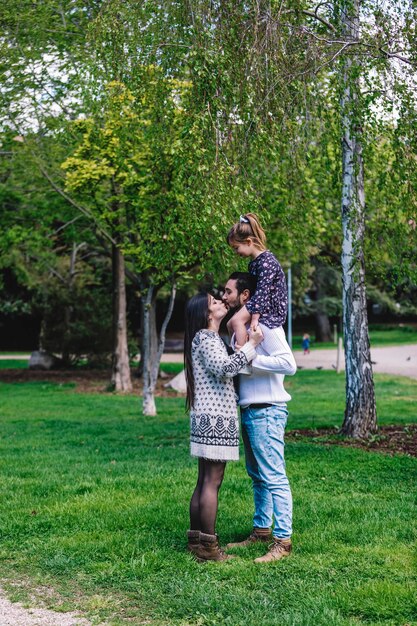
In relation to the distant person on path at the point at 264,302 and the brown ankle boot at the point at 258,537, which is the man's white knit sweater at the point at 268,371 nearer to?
the distant person on path at the point at 264,302

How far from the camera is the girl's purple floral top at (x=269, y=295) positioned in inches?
183

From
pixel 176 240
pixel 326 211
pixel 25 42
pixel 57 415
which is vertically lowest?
pixel 57 415

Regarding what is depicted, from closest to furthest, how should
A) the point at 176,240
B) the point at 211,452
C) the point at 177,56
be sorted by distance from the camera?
the point at 211,452
the point at 177,56
the point at 176,240

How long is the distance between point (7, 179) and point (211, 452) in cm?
1566

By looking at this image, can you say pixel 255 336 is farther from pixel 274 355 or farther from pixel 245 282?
pixel 245 282

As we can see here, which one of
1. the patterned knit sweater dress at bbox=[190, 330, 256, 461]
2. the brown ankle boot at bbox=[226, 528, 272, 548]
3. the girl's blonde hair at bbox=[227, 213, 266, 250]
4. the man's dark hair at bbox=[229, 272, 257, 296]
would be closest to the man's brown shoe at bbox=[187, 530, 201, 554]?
the brown ankle boot at bbox=[226, 528, 272, 548]

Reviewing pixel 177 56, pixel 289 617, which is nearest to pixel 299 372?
pixel 177 56

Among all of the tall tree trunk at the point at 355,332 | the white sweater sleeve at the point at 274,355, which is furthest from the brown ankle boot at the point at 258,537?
the tall tree trunk at the point at 355,332

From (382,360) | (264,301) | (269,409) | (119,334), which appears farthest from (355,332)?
(382,360)

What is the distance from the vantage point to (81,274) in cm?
2809

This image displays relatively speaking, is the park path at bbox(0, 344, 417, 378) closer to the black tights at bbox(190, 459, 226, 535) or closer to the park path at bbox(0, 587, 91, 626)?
Answer: the black tights at bbox(190, 459, 226, 535)

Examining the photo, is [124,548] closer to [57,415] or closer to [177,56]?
[177,56]

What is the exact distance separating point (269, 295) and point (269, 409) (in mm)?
724

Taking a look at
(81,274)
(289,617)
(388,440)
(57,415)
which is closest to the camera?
(289,617)
